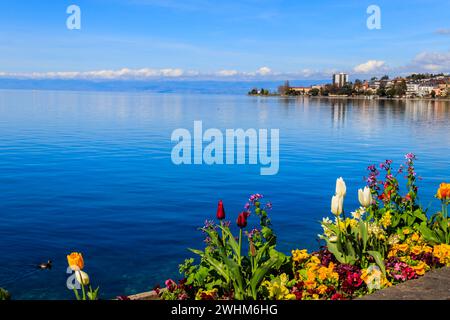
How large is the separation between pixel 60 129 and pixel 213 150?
19863 millimetres

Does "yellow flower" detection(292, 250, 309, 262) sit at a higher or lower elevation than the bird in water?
higher

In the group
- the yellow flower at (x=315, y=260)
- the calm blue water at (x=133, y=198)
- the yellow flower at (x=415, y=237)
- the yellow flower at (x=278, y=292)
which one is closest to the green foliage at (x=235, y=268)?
the yellow flower at (x=278, y=292)

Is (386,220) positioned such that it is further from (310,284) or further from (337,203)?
(310,284)

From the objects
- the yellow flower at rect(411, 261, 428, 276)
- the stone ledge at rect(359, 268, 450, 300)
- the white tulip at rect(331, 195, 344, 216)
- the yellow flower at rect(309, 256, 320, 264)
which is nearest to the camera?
the stone ledge at rect(359, 268, 450, 300)

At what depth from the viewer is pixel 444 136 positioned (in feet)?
159

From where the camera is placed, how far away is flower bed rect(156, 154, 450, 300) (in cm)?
756

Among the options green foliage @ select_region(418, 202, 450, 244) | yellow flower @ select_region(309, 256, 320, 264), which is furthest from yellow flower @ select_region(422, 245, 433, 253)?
yellow flower @ select_region(309, 256, 320, 264)

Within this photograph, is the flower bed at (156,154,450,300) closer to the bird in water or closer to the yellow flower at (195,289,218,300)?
the yellow flower at (195,289,218,300)

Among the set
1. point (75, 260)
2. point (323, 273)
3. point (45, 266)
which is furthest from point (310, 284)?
Answer: point (45, 266)

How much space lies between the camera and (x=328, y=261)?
8.88m

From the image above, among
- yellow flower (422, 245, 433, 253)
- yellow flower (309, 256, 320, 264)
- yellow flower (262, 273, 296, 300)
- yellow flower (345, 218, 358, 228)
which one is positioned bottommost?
yellow flower (262, 273, 296, 300)
